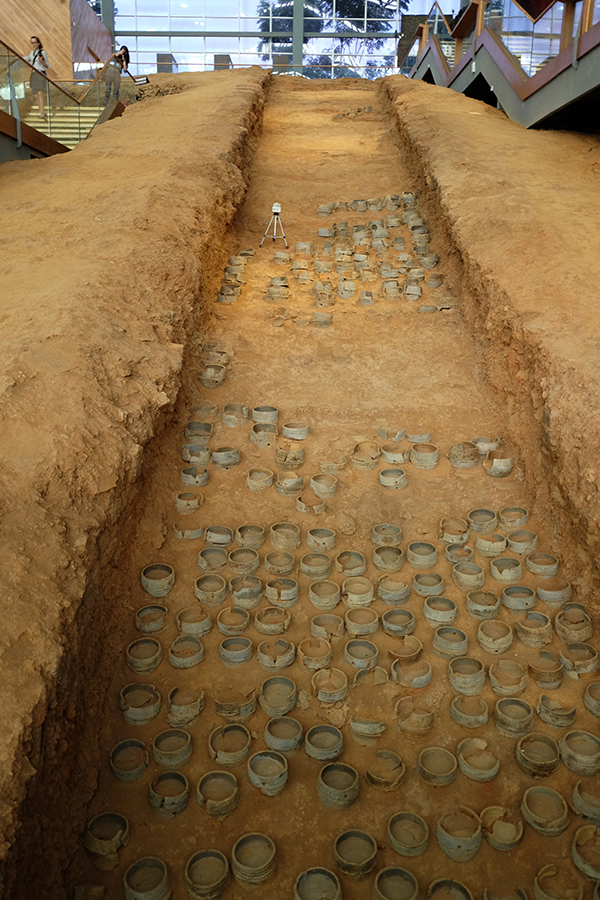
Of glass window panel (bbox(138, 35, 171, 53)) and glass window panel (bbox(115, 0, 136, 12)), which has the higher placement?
glass window panel (bbox(115, 0, 136, 12))

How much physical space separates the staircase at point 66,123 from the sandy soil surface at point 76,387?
2.11m

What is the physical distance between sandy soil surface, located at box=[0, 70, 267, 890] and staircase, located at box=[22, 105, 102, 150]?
2110 millimetres

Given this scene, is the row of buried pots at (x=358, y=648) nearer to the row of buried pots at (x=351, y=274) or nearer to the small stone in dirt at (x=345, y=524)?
the small stone in dirt at (x=345, y=524)

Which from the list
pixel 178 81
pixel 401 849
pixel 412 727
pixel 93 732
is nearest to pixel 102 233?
pixel 93 732

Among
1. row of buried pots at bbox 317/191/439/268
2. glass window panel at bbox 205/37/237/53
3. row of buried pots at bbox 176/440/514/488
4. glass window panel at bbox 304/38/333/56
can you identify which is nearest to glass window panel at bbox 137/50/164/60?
glass window panel at bbox 205/37/237/53

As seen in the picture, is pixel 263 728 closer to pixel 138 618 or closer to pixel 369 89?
pixel 138 618

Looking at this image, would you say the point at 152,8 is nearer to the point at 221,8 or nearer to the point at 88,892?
the point at 221,8

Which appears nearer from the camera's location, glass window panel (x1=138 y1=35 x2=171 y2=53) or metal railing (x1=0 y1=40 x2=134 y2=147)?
metal railing (x1=0 y1=40 x2=134 y2=147)

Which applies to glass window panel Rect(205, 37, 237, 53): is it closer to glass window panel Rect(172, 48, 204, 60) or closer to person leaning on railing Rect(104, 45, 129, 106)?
glass window panel Rect(172, 48, 204, 60)

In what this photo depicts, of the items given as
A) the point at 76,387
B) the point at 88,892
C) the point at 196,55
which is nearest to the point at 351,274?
the point at 76,387

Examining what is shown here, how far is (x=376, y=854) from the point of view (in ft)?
9.58

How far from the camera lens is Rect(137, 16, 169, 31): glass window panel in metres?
23.6

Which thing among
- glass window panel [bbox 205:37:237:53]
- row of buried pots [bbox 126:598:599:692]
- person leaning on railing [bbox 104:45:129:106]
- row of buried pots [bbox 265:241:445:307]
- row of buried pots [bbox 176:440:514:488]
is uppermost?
glass window panel [bbox 205:37:237:53]

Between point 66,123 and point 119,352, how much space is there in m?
8.32
